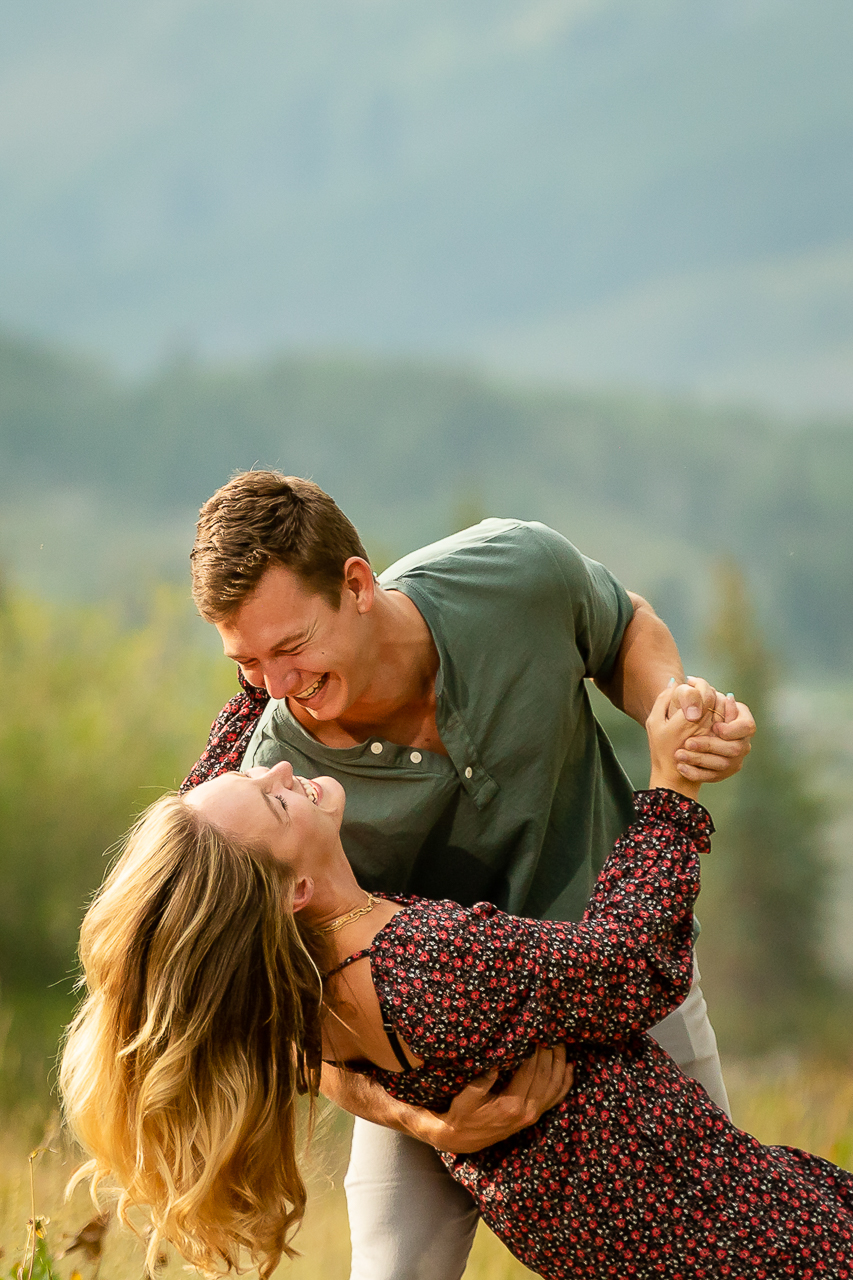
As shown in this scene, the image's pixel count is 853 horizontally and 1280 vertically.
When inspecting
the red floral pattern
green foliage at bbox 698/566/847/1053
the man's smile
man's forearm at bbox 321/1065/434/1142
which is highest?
the man's smile

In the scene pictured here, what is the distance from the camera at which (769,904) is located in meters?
6.75

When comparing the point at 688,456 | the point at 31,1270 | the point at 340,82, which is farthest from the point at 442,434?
the point at 31,1270

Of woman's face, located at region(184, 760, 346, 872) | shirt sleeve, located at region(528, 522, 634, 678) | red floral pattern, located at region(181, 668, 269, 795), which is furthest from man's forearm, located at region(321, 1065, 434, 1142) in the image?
shirt sleeve, located at region(528, 522, 634, 678)

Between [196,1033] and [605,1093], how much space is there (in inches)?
22.7

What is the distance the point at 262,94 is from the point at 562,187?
6.76ft

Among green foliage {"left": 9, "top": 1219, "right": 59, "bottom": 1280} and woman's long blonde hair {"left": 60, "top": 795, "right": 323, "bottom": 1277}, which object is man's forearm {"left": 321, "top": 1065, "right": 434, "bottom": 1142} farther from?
green foliage {"left": 9, "top": 1219, "right": 59, "bottom": 1280}

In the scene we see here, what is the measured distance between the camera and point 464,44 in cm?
771

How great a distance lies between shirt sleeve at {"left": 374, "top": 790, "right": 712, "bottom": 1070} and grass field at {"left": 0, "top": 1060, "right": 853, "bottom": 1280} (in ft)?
1.41

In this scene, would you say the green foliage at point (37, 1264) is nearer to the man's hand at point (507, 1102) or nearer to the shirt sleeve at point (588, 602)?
the man's hand at point (507, 1102)

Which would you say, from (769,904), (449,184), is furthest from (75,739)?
(449,184)

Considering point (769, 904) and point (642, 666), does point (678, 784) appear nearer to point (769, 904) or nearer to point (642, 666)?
point (642, 666)

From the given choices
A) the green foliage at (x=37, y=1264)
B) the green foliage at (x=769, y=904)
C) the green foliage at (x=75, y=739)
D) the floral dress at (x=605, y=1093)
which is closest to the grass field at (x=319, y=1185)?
the green foliage at (x=37, y=1264)

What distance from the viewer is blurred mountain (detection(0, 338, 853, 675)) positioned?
7297 mm

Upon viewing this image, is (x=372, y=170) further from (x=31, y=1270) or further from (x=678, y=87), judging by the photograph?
(x=31, y=1270)
